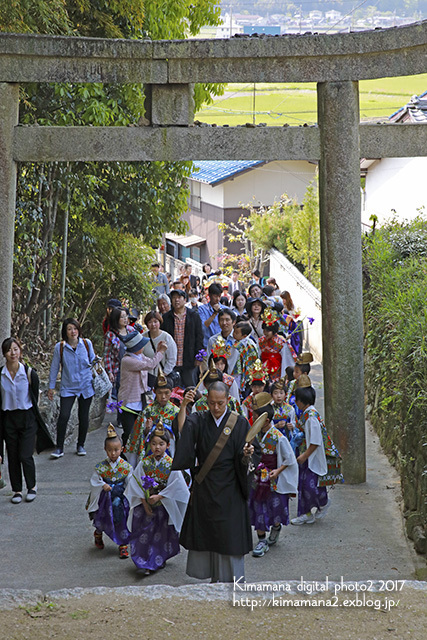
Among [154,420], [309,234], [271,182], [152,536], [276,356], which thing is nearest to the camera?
[152,536]

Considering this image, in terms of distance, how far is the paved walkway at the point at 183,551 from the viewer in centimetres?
655

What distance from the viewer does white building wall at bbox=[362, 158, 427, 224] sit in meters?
19.9

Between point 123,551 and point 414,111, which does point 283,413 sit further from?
point 414,111

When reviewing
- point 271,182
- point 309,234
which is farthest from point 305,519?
point 271,182

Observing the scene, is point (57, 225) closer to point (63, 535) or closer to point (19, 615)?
point (63, 535)

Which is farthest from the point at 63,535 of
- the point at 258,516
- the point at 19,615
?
the point at 19,615

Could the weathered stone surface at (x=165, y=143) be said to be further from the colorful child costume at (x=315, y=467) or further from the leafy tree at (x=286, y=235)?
the leafy tree at (x=286, y=235)

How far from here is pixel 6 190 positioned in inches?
335

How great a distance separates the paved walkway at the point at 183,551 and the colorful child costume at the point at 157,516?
0.16 m

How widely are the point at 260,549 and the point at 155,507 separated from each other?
104 cm

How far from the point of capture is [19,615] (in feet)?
16.3

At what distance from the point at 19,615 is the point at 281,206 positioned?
964 inches

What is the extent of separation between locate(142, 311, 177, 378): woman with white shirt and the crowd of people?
0.06 ft

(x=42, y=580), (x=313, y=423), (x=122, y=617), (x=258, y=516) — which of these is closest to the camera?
(x=122, y=617)
